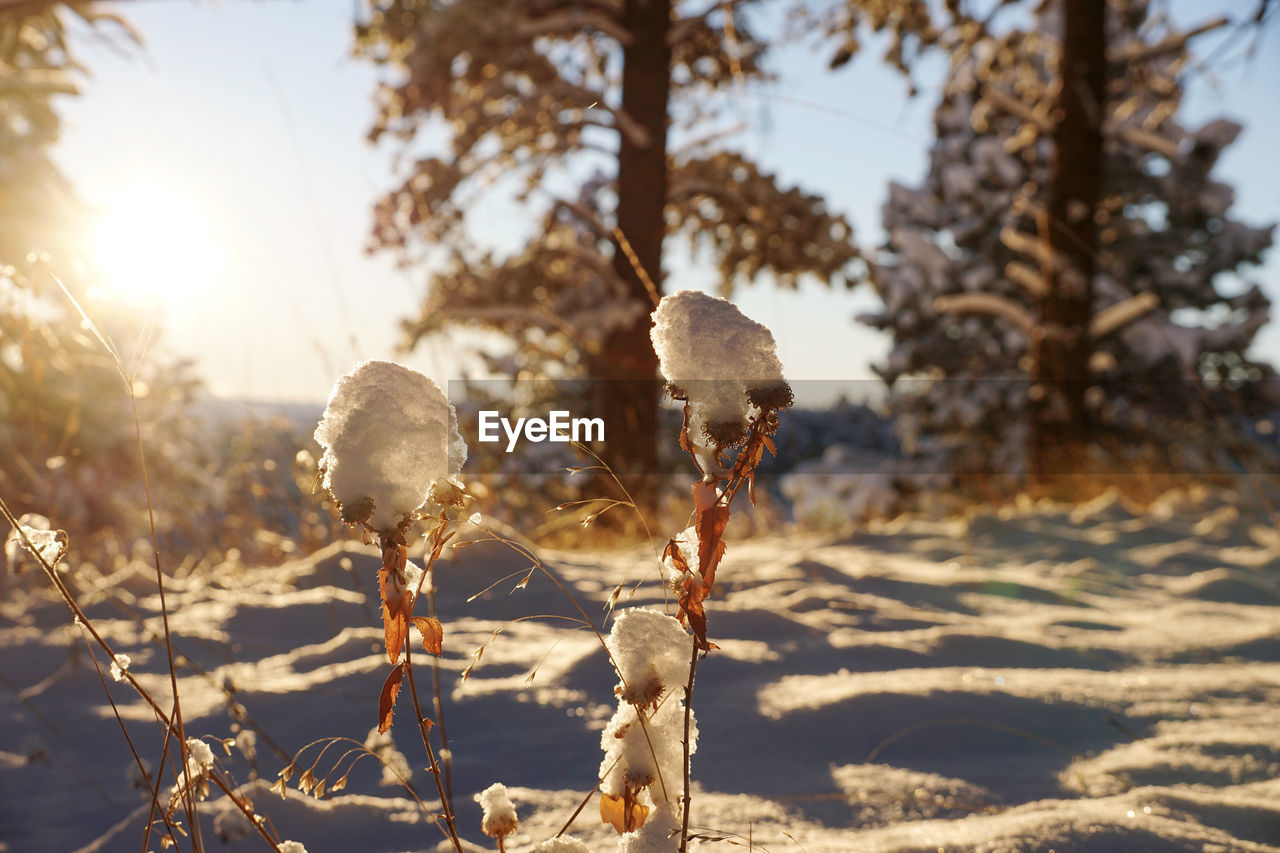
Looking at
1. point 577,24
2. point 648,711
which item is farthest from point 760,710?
point 577,24

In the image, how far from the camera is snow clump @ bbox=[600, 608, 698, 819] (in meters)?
0.98

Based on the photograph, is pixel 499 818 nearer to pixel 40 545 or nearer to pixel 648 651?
pixel 648 651

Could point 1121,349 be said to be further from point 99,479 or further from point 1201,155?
point 99,479

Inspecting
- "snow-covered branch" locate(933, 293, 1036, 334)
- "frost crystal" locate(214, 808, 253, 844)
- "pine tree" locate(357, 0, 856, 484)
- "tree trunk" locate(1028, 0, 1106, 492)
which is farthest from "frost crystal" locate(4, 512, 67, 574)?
"snow-covered branch" locate(933, 293, 1036, 334)

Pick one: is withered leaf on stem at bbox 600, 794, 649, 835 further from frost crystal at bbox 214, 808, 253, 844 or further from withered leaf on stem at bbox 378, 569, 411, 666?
frost crystal at bbox 214, 808, 253, 844

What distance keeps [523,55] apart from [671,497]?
12.8ft

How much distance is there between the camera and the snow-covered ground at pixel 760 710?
4.77 feet

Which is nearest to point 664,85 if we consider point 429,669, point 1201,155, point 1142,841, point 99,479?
point 429,669

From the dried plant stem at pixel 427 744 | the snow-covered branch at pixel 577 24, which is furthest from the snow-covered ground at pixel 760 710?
the snow-covered branch at pixel 577 24

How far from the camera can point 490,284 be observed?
7.04 m

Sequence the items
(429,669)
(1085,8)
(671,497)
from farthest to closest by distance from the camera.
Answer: (1085,8) < (671,497) < (429,669)

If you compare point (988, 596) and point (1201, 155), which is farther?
point (1201, 155)

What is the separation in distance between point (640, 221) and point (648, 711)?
5403mm

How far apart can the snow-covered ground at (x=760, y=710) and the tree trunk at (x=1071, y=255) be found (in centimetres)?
464
